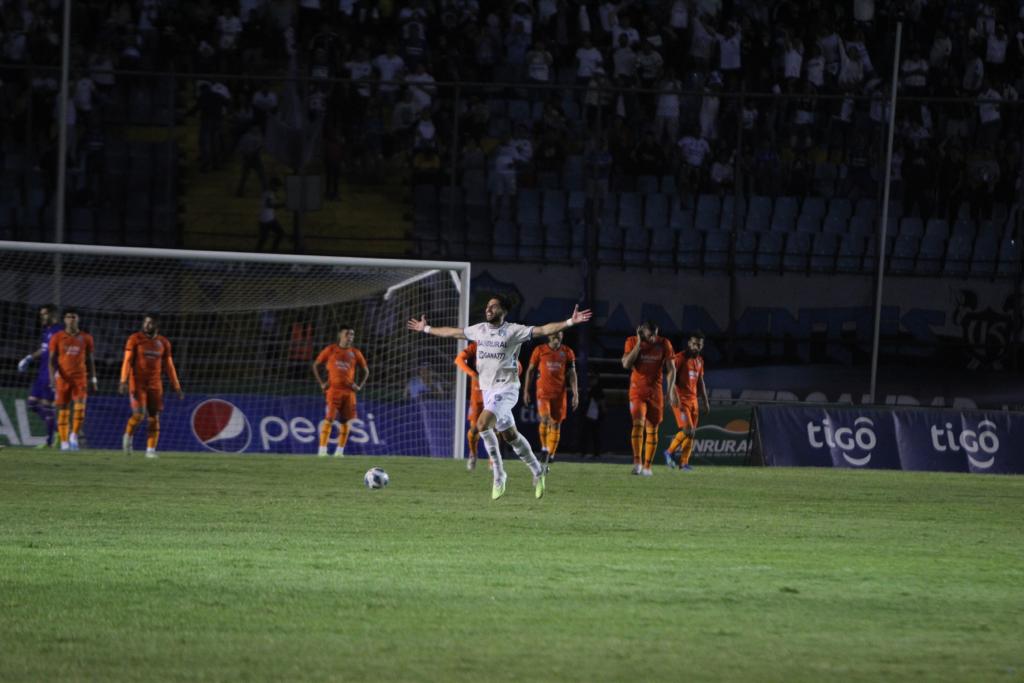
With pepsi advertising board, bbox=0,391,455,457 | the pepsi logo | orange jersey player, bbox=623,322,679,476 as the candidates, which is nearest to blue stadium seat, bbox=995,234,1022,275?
orange jersey player, bbox=623,322,679,476

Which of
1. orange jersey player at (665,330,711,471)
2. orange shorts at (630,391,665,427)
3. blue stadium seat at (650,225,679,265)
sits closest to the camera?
orange shorts at (630,391,665,427)

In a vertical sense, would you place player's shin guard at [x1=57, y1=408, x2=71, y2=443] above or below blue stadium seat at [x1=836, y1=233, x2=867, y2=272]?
below

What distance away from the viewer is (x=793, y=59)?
3262 cm

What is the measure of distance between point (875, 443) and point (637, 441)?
6524 millimetres

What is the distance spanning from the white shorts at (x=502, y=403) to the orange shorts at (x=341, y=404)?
8139 mm

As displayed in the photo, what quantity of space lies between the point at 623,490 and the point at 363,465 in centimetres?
482

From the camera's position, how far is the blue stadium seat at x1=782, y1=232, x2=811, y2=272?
99.1 feet

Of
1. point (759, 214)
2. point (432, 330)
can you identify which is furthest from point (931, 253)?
point (432, 330)

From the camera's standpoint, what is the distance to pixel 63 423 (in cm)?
2380

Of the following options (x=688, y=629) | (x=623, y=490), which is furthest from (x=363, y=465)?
(x=688, y=629)

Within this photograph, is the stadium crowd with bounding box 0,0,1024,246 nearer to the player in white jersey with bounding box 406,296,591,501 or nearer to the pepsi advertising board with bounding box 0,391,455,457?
the pepsi advertising board with bounding box 0,391,455,457

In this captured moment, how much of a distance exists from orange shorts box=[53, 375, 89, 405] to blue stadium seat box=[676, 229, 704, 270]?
11473 millimetres

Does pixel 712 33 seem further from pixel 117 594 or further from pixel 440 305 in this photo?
pixel 117 594

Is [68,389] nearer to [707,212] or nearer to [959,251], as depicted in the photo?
[707,212]
